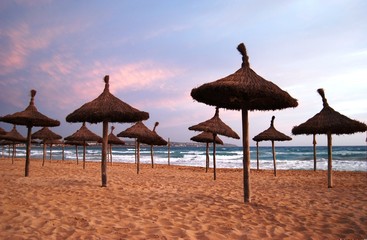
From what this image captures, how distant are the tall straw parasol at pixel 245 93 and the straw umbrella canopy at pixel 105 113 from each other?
2717mm

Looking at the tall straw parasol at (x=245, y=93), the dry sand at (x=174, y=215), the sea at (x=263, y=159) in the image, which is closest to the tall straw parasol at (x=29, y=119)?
the dry sand at (x=174, y=215)

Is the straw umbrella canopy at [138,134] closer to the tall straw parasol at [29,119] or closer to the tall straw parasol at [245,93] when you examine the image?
the tall straw parasol at [29,119]

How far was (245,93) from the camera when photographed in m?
6.23

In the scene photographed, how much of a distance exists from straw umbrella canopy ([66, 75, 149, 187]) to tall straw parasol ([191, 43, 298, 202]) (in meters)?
2.72

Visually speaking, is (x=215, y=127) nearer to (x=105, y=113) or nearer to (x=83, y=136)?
(x=105, y=113)

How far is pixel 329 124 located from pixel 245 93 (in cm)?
537

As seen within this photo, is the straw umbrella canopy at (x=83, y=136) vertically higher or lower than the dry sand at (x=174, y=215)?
higher

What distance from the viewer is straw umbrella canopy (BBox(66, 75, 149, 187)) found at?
879 centimetres

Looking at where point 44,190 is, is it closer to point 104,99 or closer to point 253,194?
point 104,99

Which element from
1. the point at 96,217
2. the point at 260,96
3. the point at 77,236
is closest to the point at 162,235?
the point at 77,236

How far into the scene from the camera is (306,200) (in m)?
7.42

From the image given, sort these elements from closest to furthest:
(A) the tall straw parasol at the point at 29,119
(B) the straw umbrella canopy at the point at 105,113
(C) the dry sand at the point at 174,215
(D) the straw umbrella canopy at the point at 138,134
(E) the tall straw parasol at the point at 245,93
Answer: (C) the dry sand at the point at 174,215, (E) the tall straw parasol at the point at 245,93, (B) the straw umbrella canopy at the point at 105,113, (A) the tall straw parasol at the point at 29,119, (D) the straw umbrella canopy at the point at 138,134

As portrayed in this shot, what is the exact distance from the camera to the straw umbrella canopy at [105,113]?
879cm

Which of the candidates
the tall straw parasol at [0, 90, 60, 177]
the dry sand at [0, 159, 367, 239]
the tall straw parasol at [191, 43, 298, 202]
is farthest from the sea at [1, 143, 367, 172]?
the tall straw parasol at [191, 43, 298, 202]
